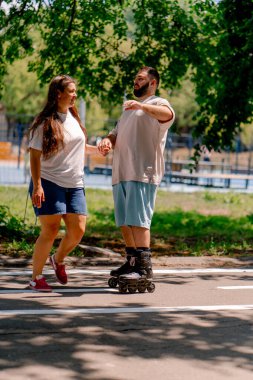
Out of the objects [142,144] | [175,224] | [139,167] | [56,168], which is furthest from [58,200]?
[175,224]

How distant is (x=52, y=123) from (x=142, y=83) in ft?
2.87

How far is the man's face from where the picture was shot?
711cm

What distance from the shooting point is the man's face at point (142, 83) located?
7.11 metres

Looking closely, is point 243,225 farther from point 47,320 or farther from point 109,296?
point 47,320

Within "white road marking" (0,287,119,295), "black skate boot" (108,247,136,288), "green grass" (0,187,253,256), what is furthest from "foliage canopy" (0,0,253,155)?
"white road marking" (0,287,119,295)

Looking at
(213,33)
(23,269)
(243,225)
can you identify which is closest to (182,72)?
(213,33)

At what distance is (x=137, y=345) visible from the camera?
17.2 ft

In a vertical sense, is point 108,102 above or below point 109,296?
above

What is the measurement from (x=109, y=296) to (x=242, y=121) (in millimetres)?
6999

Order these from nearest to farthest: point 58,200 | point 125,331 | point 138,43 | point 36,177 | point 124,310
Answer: point 125,331, point 124,310, point 36,177, point 58,200, point 138,43

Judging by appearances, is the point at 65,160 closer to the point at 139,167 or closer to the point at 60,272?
the point at 139,167

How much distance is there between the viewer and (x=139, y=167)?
7082 millimetres

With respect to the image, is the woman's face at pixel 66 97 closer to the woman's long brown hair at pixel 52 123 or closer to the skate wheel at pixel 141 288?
the woman's long brown hair at pixel 52 123

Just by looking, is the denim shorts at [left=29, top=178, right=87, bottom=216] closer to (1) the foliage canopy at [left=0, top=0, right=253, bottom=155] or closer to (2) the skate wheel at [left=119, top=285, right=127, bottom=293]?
(2) the skate wheel at [left=119, top=285, right=127, bottom=293]
